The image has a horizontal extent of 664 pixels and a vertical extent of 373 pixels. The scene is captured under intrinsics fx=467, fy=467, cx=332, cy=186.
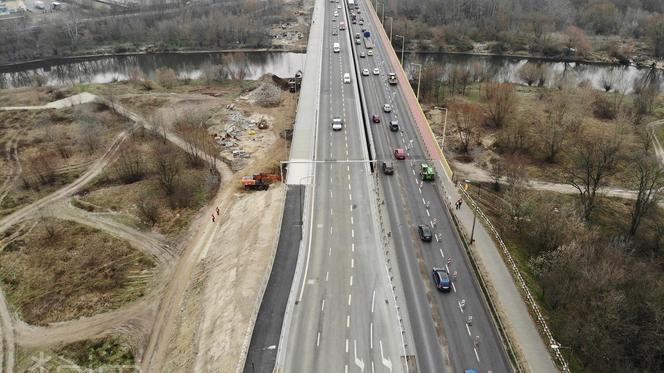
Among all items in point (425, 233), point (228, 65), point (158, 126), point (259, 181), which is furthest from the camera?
point (228, 65)

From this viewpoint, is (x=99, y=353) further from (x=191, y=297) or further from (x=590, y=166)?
(x=590, y=166)

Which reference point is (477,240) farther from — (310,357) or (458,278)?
(310,357)

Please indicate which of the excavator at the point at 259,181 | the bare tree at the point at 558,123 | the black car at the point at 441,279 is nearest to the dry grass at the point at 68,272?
the excavator at the point at 259,181

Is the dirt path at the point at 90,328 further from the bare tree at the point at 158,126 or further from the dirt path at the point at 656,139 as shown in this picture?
the dirt path at the point at 656,139

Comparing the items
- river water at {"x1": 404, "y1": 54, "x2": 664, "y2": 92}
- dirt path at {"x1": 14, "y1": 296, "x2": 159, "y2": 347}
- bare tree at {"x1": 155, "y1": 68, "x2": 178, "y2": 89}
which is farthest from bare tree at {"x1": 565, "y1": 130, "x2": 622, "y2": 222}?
bare tree at {"x1": 155, "y1": 68, "x2": 178, "y2": 89}

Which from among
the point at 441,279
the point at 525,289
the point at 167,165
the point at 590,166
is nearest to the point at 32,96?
the point at 167,165

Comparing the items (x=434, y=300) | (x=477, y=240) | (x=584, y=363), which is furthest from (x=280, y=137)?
(x=584, y=363)

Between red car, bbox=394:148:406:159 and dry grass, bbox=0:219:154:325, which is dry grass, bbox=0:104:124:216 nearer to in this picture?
dry grass, bbox=0:219:154:325
